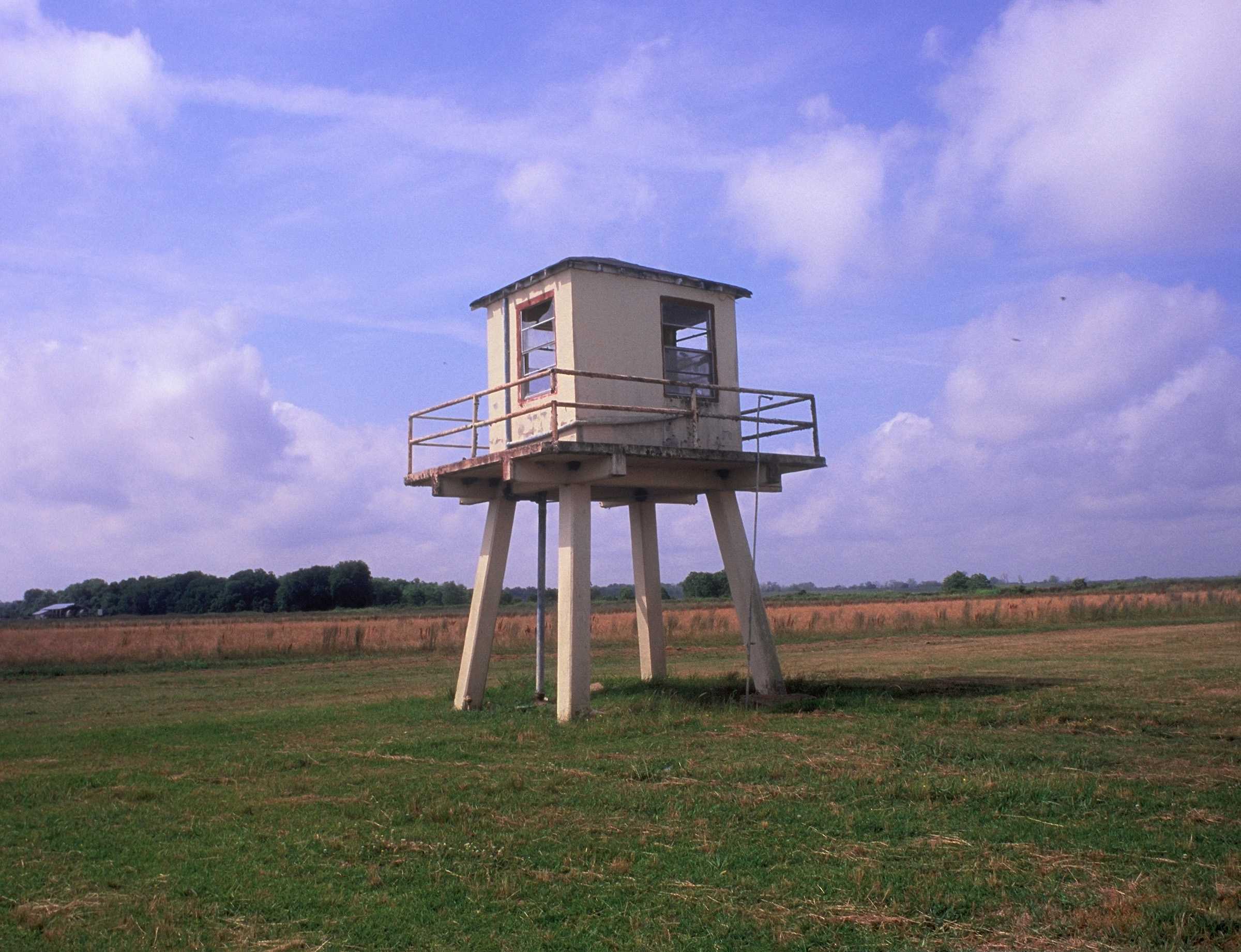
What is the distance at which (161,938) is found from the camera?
7.68 m

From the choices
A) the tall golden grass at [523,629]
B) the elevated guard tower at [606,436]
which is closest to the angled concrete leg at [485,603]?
the elevated guard tower at [606,436]

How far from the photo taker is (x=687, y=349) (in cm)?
2111

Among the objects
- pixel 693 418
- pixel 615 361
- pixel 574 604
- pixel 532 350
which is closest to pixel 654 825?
pixel 574 604

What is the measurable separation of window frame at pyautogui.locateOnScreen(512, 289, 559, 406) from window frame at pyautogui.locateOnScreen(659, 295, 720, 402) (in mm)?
2045

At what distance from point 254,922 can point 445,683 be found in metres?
20.7

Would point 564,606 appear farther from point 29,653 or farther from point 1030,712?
point 29,653

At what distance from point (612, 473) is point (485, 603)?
16.0ft

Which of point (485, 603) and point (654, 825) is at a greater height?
point (485, 603)

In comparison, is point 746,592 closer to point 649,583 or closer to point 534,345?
point 649,583

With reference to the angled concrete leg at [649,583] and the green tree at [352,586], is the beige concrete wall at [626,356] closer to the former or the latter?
the angled concrete leg at [649,583]

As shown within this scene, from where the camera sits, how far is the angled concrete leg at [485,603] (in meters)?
21.2

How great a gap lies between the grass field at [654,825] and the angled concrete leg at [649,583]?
2.04m

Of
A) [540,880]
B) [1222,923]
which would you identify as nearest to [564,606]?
[540,880]

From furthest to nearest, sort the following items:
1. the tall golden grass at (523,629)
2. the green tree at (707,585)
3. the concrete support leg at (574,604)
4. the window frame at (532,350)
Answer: the green tree at (707,585) < the tall golden grass at (523,629) < the window frame at (532,350) < the concrete support leg at (574,604)
